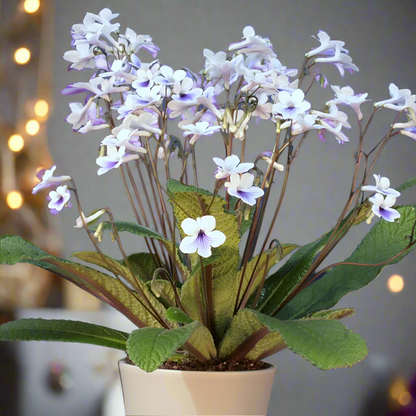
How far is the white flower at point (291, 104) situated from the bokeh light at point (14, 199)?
2.61ft

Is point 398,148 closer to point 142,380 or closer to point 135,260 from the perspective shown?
point 135,260

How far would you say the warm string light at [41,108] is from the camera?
1.17 meters

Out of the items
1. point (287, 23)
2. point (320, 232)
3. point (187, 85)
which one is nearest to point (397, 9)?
point (287, 23)

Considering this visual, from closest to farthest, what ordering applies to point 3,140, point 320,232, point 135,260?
point 135,260, point 3,140, point 320,232

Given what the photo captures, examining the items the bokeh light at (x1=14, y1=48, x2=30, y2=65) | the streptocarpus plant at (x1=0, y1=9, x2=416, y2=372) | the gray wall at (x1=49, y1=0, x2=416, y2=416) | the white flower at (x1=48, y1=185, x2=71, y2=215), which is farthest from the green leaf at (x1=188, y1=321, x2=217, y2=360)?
the bokeh light at (x1=14, y1=48, x2=30, y2=65)

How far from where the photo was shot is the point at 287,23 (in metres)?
1.29

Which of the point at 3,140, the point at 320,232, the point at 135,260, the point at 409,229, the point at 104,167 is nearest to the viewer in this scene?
the point at 104,167

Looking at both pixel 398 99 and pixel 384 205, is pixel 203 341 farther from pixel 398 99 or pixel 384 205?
pixel 398 99

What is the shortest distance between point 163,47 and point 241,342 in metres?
0.87

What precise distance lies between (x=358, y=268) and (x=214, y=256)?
0.73 ft

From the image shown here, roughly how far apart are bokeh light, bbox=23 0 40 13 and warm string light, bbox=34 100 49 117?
220 millimetres

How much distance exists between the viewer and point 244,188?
0.50m

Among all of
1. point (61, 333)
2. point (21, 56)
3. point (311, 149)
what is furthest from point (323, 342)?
point (21, 56)

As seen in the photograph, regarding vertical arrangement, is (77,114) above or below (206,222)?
above
